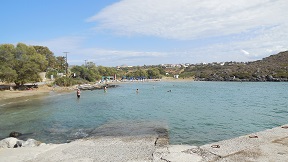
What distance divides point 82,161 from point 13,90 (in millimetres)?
56108

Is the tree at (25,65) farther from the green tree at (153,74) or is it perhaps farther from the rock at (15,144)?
the green tree at (153,74)

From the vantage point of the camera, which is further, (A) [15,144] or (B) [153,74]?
(B) [153,74]

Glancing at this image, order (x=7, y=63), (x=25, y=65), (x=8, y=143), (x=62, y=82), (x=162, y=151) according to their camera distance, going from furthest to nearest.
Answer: (x=62, y=82)
(x=25, y=65)
(x=7, y=63)
(x=8, y=143)
(x=162, y=151)

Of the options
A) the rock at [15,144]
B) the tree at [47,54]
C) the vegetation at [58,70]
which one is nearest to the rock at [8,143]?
the rock at [15,144]

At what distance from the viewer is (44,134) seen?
21.8 m

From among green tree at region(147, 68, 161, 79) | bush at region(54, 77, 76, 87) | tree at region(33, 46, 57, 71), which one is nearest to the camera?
bush at region(54, 77, 76, 87)

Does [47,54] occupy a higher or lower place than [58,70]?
higher

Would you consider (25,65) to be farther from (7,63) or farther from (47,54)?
(47,54)

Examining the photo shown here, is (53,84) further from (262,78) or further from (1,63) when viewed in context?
(262,78)

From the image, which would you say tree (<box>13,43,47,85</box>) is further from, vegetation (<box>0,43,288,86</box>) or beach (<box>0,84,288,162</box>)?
beach (<box>0,84,288,162</box>)

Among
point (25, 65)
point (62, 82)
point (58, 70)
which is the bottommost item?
point (62, 82)

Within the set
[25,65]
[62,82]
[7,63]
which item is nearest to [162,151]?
[25,65]

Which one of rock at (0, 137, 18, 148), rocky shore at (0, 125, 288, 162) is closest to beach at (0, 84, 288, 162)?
rocky shore at (0, 125, 288, 162)

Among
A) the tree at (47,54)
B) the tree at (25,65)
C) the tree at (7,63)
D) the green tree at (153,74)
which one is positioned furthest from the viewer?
the green tree at (153,74)
